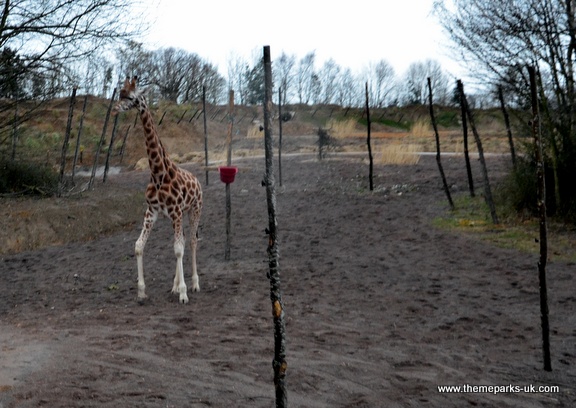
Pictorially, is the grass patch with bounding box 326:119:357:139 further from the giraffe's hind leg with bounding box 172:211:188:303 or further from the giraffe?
the giraffe's hind leg with bounding box 172:211:188:303

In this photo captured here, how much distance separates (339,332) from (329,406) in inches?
86.2

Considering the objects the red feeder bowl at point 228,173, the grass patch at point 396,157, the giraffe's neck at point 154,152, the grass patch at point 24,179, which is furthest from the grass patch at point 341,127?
the giraffe's neck at point 154,152

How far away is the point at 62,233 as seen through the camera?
14633mm

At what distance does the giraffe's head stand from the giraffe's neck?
0.37 feet

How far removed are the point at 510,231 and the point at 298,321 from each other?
6.67m

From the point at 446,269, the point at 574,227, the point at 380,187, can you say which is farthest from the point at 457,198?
the point at 446,269

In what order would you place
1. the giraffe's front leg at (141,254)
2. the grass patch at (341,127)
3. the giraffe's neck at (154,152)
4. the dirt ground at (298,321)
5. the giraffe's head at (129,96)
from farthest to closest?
the grass patch at (341,127), the giraffe's neck at (154,152), the giraffe's front leg at (141,254), the giraffe's head at (129,96), the dirt ground at (298,321)

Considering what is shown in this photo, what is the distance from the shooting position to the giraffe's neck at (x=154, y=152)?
352 inches

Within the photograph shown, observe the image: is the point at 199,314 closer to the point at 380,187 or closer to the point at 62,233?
the point at 62,233

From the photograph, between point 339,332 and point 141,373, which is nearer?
point 141,373

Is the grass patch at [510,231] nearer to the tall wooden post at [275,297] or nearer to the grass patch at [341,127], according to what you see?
the tall wooden post at [275,297]

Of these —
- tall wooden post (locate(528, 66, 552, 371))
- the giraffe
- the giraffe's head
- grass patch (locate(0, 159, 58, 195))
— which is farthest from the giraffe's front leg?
grass patch (locate(0, 159, 58, 195))

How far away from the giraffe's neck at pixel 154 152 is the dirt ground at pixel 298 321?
5.65 ft

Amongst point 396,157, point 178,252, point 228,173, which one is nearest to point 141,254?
point 178,252
